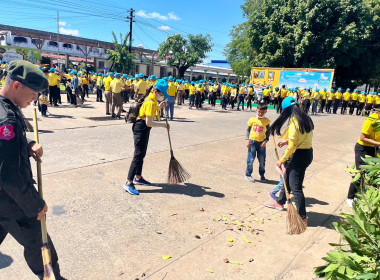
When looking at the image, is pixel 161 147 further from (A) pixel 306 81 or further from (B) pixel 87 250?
(A) pixel 306 81

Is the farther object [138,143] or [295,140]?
[138,143]

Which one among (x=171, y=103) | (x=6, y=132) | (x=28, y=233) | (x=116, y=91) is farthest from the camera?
(x=171, y=103)

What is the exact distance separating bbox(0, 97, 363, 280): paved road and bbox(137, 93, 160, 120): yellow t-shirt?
53.7 inches

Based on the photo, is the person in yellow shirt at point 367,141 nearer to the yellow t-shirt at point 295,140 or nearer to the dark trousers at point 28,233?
the yellow t-shirt at point 295,140

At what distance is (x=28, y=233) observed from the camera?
2.12 m

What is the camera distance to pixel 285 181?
4.23 meters

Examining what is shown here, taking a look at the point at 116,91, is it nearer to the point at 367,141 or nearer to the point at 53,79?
the point at 53,79

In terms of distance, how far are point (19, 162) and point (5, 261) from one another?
5.75ft

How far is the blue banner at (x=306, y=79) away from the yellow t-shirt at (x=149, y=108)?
75.4ft

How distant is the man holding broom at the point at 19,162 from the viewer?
1.79m

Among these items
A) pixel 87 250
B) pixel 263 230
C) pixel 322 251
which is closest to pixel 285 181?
pixel 263 230

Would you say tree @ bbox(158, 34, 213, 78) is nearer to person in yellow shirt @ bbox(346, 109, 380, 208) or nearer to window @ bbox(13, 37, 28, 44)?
window @ bbox(13, 37, 28, 44)

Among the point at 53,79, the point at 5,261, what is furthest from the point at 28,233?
the point at 53,79

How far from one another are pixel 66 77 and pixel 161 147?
13.4 metres
